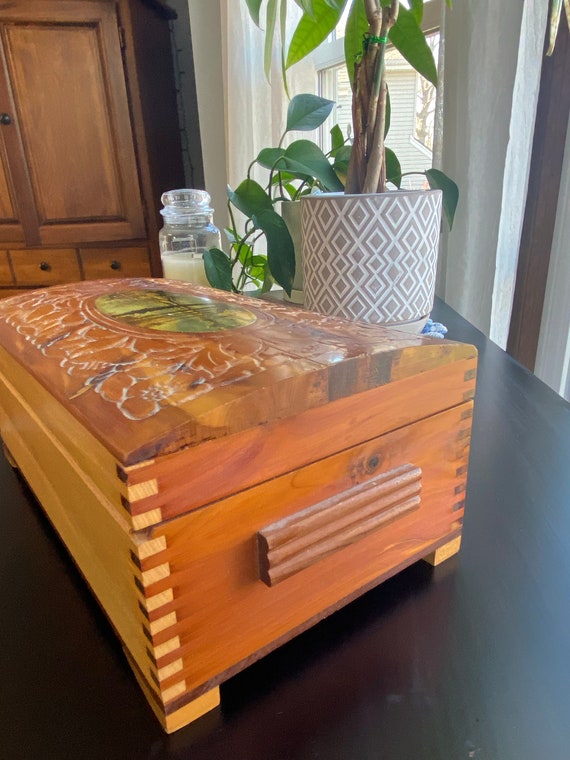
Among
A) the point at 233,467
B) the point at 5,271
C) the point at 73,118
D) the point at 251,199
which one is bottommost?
the point at 5,271

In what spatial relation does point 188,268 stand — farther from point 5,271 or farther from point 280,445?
point 5,271

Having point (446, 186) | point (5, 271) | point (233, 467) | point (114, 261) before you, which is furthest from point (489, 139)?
point (5, 271)

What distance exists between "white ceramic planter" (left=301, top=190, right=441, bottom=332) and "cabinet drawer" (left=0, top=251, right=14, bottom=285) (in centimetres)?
165

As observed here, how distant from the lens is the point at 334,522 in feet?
1.05

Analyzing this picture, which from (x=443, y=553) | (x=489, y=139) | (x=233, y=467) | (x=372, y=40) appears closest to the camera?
(x=233, y=467)

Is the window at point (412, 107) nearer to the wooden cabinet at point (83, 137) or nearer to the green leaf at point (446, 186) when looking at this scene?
the green leaf at point (446, 186)

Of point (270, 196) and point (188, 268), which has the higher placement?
point (270, 196)

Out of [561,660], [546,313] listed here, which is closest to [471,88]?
[546,313]

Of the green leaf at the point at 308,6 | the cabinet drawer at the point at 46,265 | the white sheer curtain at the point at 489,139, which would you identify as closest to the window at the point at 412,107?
the white sheer curtain at the point at 489,139

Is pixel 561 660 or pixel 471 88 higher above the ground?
pixel 471 88

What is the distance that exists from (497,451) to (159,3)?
1.99 m

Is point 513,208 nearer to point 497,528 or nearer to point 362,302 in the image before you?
point 362,302

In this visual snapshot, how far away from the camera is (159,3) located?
5.82 ft

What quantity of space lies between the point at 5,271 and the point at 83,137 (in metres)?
0.59
